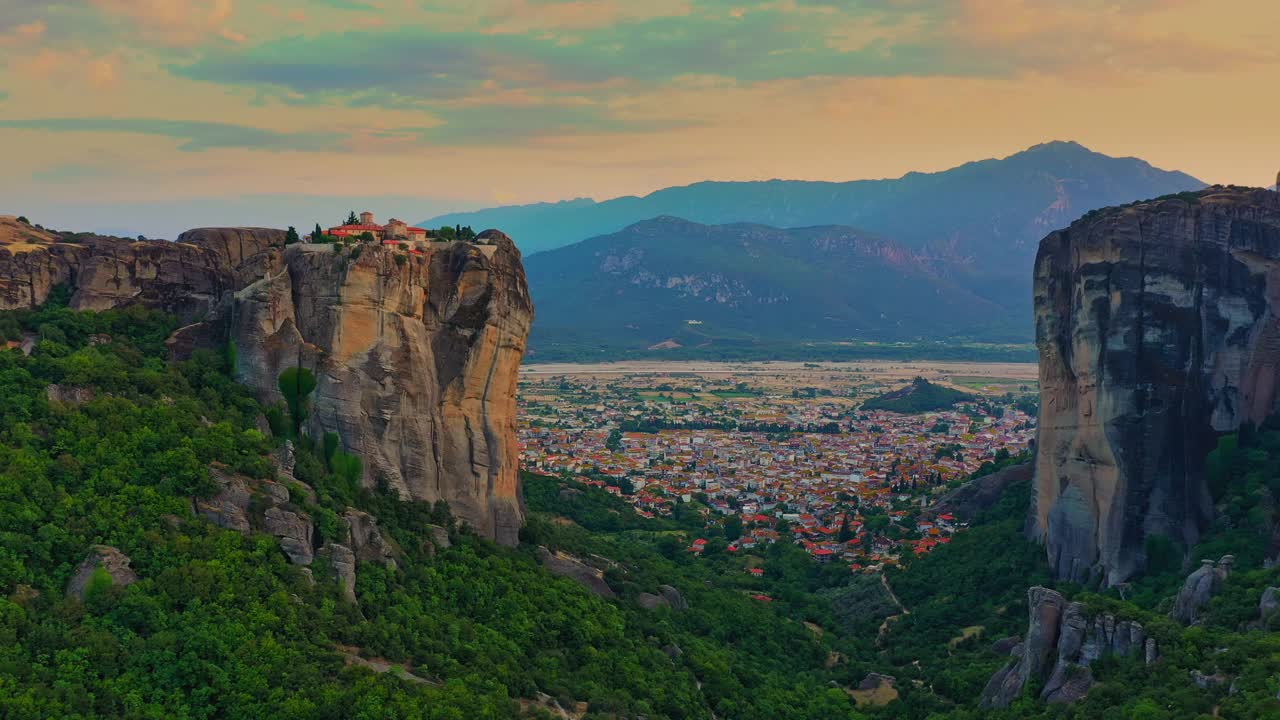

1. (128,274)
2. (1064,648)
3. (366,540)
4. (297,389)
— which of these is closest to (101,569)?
(366,540)

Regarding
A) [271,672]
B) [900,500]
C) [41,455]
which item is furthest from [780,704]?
[900,500]

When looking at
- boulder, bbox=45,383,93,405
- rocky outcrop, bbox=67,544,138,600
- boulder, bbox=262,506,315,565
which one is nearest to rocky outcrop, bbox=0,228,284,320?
boulder, bbox=45,383,93,405

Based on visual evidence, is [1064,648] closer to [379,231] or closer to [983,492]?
[379,231]

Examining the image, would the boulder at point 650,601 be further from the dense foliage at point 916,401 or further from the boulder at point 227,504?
the dense foliage at point 916,401

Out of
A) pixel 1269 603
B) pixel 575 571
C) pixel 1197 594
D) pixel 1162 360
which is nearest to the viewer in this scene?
pixel 1269 603

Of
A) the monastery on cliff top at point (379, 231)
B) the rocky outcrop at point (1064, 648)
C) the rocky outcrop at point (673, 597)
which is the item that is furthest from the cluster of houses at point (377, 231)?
the rocky outcrop at point (1064, 648)

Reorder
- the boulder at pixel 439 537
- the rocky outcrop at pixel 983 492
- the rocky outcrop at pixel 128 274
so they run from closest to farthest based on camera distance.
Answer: the boulder at pixel 439 537 < the rocky outcrop at pixel 128 274 < the rocky outcrop at pixel 983 492
